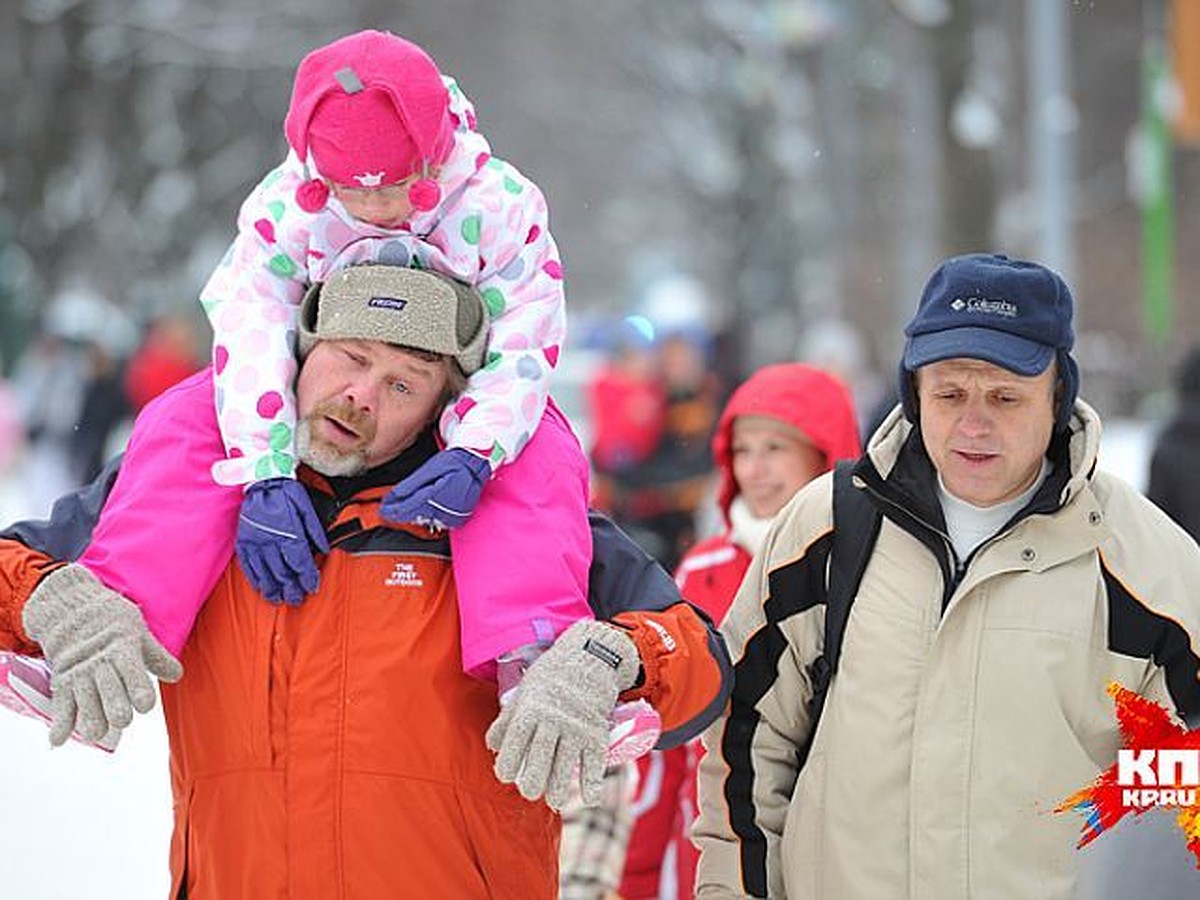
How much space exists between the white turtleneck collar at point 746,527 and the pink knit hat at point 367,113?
2.05 m

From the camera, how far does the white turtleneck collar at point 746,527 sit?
519 centimetres

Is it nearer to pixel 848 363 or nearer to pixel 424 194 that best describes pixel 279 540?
pixel 424 194

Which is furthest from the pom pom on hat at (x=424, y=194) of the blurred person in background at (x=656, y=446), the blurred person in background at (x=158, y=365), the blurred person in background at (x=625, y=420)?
the blurred person in background at (x=158, y=365)

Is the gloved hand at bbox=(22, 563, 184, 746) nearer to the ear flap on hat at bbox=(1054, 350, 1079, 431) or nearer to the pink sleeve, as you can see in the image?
the pink sleeve

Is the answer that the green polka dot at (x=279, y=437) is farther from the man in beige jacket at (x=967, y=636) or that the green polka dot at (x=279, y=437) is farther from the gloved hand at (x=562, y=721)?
the man in beige jacket at (x=967, y=636)

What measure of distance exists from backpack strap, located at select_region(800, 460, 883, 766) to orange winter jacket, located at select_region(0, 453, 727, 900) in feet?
0.81

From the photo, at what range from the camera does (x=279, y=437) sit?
3.34 metres

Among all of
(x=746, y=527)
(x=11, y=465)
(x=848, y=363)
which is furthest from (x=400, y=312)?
(x=848, y=363)

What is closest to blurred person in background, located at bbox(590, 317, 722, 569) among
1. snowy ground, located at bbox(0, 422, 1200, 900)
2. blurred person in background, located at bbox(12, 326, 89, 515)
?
snowy ground, located at bbox(0, 422, 1200, 900)

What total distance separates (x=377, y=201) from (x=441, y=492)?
0.51 metres

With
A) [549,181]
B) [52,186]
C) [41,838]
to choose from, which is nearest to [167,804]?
[41,838]

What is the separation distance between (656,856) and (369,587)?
242cm

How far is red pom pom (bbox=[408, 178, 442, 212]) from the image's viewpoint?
3379mm

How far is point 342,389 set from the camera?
3365 millimetres
